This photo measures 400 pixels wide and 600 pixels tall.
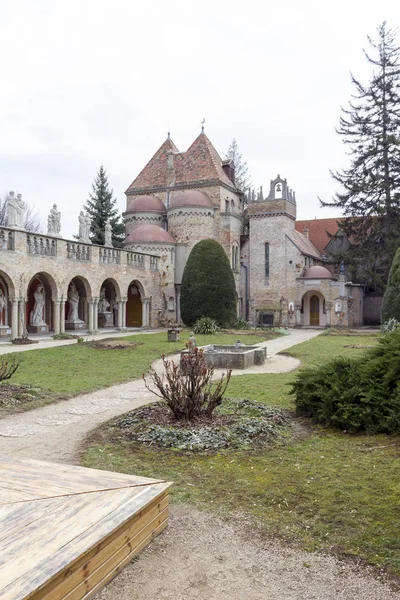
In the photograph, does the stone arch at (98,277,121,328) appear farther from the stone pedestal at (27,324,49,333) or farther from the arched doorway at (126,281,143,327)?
the stone pedestal at (27,324,49,333)

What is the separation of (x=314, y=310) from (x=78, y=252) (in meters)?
20.4

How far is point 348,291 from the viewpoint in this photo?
37.8m

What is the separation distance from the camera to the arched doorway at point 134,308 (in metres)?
35.3

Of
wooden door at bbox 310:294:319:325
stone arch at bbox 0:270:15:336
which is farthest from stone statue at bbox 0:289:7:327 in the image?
wooden door at bbox 310:294:319:325

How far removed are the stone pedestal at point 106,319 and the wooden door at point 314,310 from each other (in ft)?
52.2

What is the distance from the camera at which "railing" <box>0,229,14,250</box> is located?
75.1 feet

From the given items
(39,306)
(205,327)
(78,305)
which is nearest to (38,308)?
(39,306)

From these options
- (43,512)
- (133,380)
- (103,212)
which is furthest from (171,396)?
(103,212)

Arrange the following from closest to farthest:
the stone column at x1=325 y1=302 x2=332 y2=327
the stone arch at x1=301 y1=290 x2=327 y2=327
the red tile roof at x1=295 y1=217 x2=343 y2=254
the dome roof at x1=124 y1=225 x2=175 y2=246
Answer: the dome roof at x1=124 y1=225 x2=175 y2=246, the stone column at x1=325 y1=302 x2=332 y2=327, the stone arch at x1=301 y1=290 x2=327 y2=327, the red tile roof at x1=295 y1=217 x2=343 y2=254

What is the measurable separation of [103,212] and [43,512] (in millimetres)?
46498

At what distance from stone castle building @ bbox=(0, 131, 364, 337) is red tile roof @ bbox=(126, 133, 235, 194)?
9cm

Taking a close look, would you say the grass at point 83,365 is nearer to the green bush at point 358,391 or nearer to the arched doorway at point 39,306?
the green bush at point 358,391

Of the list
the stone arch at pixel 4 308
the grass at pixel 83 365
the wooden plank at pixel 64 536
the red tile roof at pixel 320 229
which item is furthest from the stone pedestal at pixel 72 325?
the wooden plank at pixel 64 536

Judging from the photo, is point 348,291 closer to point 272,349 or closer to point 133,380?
point 272,349
